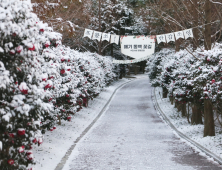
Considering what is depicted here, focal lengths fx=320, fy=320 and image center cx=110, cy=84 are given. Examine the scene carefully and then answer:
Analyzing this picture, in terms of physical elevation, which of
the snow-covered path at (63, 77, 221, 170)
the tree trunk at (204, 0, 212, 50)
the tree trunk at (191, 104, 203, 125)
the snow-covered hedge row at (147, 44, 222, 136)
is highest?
the tree trunk at (204, 0, 212, 50)

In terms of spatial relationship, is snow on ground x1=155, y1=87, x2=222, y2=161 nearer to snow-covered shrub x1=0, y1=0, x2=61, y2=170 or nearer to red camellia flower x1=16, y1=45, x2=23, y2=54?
snow-covered shrub x1=0, y1=0, x2=61, y2=170

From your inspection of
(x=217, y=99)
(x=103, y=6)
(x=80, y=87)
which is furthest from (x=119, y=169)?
(x=103, y=6)

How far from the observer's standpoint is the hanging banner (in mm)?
21766

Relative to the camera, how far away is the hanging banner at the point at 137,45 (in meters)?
21.8

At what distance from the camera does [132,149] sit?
36.7 ft

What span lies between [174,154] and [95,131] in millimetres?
5708

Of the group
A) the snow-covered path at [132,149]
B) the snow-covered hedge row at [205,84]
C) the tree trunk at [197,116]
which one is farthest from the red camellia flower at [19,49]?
the tree trunk at [197,116]

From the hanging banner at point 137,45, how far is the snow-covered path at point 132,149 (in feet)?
17.2

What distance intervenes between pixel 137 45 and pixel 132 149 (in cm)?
1193

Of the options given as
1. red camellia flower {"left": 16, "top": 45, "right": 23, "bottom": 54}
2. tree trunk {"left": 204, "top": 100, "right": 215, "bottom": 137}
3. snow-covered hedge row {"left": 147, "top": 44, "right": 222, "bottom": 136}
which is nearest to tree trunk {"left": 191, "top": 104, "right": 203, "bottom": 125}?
snow-covered hedge row {"left": 147, "top": 44, "right": 222, "bottom": 136}

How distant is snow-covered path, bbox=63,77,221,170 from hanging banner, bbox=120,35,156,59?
5233mm

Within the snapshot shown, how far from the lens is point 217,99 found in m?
10.6

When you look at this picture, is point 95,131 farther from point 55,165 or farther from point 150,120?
point 55,165

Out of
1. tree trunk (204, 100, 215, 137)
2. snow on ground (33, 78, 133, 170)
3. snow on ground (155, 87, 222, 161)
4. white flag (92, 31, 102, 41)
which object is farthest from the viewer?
white flag (92, 31, 102, 41)
